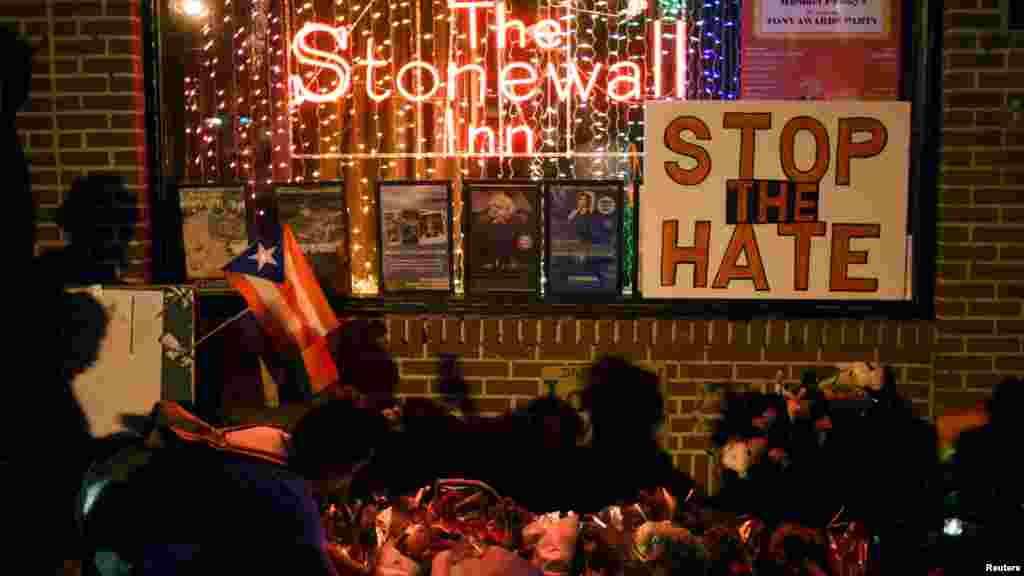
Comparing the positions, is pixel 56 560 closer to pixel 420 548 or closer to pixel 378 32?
pixel 420 548

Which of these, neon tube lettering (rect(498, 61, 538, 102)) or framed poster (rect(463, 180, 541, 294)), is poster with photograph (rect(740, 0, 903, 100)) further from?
framed poster (rect(463, 180, 541, 294))

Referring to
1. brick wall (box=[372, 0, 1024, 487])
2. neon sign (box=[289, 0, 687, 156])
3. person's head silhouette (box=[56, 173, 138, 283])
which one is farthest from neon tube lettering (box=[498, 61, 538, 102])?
person's head silhouette (box=[56, 173, 138, 283])

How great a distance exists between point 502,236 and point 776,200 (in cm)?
165

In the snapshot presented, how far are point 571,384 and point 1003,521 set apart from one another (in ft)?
7.70

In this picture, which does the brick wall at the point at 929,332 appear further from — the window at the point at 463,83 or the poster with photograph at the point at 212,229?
the poster with photograph at the point at 212,229

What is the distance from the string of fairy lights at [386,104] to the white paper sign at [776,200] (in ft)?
0.99

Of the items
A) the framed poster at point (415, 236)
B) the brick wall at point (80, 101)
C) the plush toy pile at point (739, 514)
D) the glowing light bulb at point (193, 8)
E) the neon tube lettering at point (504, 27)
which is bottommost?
the plush toy pile at point (739, 514)

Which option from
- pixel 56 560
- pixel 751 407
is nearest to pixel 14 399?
pixel 56 560

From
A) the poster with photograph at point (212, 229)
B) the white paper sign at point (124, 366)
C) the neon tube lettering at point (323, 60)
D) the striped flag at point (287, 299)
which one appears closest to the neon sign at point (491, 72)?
the neon tube lettering at point (323, 60)

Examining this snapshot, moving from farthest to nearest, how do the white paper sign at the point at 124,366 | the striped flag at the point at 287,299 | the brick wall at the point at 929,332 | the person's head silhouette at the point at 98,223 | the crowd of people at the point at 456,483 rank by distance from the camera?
the person's head silhouette at the point at 98,223, the brick wall at the point at 929,332, the white paper sign at the point at 124,366, the striped flag at the point at 287,299, the crowd of people at the point at 456,483

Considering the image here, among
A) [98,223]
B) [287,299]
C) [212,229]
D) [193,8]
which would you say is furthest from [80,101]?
[287,299]

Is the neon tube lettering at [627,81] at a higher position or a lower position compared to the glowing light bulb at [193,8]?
lower

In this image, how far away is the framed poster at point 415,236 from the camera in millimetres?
5270

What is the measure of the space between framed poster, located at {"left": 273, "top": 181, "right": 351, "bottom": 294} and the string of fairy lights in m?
0.11
